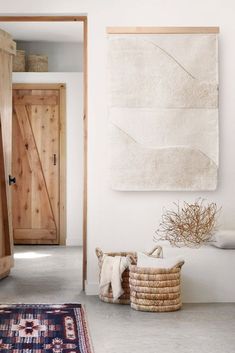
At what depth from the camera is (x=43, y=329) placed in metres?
4.64

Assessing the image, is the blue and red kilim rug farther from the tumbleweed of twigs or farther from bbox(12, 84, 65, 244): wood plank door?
bbox(12, 84, 65, 244): wood plank door

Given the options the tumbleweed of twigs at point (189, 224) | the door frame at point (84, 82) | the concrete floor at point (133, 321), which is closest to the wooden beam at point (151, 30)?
the door frame at point (84, 82)

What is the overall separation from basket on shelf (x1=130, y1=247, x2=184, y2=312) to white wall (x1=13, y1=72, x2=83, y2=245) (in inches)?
194

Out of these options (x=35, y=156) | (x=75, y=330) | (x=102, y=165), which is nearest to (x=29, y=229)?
(x=35, y=156)

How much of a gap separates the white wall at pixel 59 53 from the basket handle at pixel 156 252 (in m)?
5.47

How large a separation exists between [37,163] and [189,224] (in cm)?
487

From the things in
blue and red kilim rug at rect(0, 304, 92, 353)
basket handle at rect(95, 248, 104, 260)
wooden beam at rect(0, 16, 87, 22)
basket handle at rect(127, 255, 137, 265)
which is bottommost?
blue and red kilim rug at rect(0, 304, 92, 353)

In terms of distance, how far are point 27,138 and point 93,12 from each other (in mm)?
4491

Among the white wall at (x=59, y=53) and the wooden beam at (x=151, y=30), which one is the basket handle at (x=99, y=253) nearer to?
the wooden beam at (x=151, y=30)

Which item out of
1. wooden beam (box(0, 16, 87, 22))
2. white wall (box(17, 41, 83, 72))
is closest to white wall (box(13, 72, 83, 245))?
white wall (box(17, 41, 83, 72))

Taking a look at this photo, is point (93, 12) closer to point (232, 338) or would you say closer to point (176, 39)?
point (176, 39)

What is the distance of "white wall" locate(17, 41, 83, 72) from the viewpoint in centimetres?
1076

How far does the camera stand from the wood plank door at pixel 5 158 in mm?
6969

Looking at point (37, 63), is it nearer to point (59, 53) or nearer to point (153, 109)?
point (59, 53)
